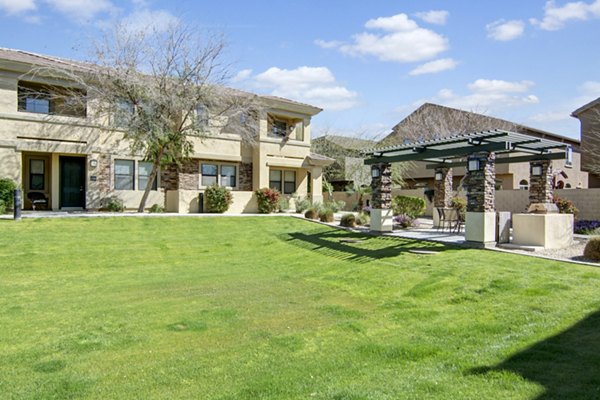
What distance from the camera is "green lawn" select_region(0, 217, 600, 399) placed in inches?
179

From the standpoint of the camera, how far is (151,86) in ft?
63.9

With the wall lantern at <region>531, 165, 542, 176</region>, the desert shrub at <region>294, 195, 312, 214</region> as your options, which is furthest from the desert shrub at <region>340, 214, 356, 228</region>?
the wall lantern at <region>531, 165, 542, 176</region>

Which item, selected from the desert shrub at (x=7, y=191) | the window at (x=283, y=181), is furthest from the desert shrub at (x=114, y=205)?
the window at (x=283, y=181)

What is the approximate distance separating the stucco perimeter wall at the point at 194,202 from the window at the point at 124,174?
208cm

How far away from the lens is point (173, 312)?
750cm

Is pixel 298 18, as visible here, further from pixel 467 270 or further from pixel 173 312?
pixel 173 312

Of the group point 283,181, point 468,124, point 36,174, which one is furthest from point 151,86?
point 468,124

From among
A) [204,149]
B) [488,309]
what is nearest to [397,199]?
[204,149]

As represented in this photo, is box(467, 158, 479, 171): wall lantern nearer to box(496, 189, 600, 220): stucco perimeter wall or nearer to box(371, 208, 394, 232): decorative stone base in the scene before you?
box(371, 208, 394, 232): decorative stone base

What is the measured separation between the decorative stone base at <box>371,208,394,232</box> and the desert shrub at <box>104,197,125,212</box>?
510 inches

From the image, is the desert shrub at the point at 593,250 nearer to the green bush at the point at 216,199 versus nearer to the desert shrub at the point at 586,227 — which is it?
the desert shrub at the point at 586,227

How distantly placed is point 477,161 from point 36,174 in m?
20.1

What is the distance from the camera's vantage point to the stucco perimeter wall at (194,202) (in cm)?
2266

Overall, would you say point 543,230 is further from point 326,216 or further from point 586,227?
point 326,216
